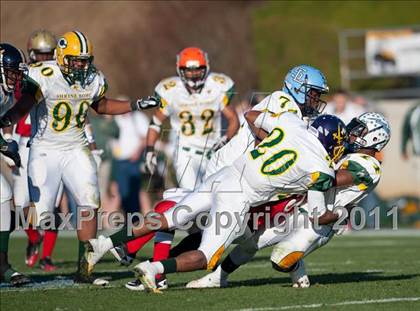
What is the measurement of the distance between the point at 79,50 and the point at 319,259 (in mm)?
3466

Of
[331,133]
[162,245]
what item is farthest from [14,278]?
[331,133]

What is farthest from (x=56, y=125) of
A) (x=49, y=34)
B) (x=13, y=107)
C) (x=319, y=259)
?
(x=319, y=259)

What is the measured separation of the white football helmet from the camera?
23.9ft

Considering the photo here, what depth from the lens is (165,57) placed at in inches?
810

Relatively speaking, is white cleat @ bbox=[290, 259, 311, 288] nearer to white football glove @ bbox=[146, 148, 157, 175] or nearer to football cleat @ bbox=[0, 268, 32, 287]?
football cleat @ bbox=[0, 268, 32, 287]

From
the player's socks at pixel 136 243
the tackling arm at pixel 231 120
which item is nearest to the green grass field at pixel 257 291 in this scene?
the player's socks at pixel 136 243

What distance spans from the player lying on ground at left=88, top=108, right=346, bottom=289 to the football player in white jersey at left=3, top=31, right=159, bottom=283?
137 centimetres

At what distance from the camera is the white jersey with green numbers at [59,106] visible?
780 cm

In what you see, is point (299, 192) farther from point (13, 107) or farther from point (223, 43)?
point (223, 43)

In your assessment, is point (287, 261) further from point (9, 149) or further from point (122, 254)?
point (9, 149)

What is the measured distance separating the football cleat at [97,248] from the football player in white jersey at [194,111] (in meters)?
2.40

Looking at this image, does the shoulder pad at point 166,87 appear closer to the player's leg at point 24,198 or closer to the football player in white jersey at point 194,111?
the football player in white jersey at point 194,111

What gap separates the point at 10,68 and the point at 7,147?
0.60 metres

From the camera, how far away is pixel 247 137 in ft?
24.8
